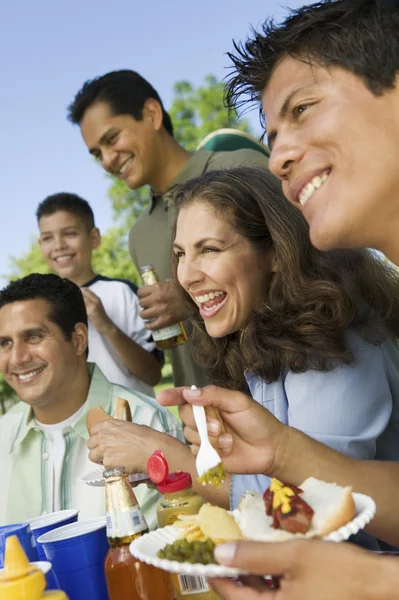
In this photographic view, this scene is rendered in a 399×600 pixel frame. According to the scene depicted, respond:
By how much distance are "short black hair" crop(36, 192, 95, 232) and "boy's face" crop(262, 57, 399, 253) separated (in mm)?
3307

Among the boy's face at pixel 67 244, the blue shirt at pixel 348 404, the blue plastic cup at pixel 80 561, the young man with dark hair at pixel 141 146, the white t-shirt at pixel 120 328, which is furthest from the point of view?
the boy's face at pixel 67 244

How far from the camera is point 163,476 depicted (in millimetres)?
1481

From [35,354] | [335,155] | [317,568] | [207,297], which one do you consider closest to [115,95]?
[35,354]

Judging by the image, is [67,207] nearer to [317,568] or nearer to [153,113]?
[153,113]

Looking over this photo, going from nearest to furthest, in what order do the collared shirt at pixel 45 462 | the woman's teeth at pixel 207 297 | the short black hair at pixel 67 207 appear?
1. the woman's teeth at pixel 207 297
2. the collared shirt at pixel 45 462
3. the short black hair at pixel 67 207

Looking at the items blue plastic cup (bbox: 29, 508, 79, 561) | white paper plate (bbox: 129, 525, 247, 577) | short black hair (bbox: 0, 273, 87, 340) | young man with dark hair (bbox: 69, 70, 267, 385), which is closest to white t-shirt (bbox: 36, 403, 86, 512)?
short black hair (bbox: 0, 273, 87, 340)

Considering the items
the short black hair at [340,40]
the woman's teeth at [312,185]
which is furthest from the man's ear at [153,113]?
the woman's teeth at [312,185]

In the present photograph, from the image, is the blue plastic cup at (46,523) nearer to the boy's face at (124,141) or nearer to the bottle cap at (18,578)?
the bottle cap at (18,578)

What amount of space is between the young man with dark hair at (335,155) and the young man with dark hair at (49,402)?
4.16 ft

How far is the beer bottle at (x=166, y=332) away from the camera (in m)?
3.60

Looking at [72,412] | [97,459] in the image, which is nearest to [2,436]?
[72,412]

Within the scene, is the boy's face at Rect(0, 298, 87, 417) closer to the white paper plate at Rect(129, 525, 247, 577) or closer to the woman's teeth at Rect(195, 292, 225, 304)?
the woman's teeth at Rect(195, 292, 225, 304)

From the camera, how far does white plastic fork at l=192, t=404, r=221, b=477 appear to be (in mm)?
1338

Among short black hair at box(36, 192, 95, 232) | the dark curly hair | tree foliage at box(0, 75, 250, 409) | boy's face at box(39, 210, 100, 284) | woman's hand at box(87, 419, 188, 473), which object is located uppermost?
tree foliage at box(0, 75, 250, 409)
